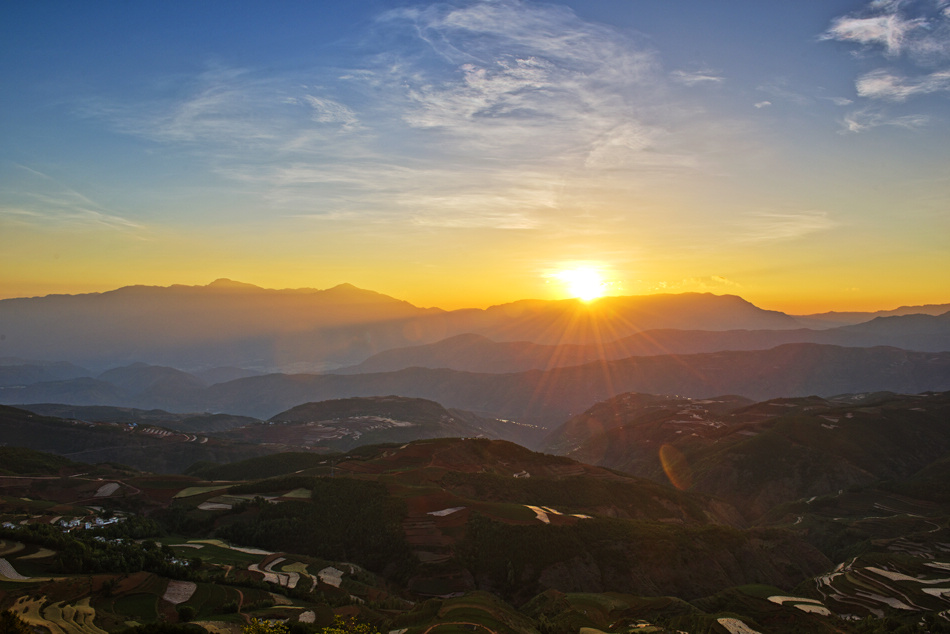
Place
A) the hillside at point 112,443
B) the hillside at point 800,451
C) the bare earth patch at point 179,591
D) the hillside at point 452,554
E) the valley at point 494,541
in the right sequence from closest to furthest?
the bare earth patch at point 179,591, the hillside at point 452,554, the valley at point 494,541, the hillside at point 800,451, the hillside at point 112,443

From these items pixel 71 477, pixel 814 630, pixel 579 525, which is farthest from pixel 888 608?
pixel 71 477

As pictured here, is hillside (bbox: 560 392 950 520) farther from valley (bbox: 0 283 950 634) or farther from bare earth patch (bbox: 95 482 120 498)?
bare earth patch (bbox: 95 482 120 498)

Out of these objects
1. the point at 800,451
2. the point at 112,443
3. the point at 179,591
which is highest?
the point at 179,591

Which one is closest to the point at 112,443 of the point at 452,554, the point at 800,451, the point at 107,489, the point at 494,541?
the point at 107,489

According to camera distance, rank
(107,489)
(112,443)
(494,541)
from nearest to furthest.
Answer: (494,541) < (107,489) < (112,443)

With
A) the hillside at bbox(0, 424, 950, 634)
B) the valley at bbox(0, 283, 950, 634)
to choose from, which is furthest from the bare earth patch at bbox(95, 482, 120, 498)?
the hillside at bbox(0, 424, 950, 634)

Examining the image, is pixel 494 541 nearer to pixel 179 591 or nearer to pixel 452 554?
pixel 452 554

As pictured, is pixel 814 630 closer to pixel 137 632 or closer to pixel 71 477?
pixel 137 632

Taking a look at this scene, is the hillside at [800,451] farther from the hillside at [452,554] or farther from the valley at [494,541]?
the hillside at [452,554]

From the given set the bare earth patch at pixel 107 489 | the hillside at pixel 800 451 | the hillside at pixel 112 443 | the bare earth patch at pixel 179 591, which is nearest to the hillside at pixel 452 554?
the bare earth patch at pixel 179 591

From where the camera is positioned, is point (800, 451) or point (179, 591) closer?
point (179, 591)

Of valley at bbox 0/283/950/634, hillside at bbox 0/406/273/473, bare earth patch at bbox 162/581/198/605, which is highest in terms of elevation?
bare earth patch at bbox 162/581/198/605
